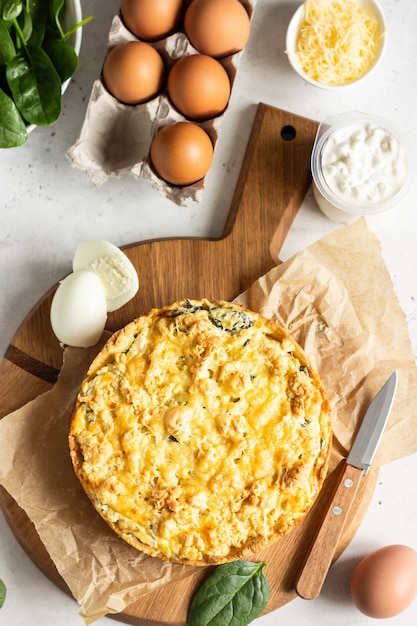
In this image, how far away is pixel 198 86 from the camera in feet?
10.4

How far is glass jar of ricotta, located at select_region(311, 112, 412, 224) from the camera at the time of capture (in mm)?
3336

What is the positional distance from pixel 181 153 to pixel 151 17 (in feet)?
1.87

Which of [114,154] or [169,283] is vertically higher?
[114,154]

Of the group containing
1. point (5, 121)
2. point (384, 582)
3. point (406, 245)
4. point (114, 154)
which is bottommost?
point (384, 582)

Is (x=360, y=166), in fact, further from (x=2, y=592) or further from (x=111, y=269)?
(x=2, y=592)

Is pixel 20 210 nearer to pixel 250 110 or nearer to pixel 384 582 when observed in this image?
pixel 250 110

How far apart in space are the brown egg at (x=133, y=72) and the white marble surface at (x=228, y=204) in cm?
36

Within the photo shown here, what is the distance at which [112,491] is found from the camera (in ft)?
9.77

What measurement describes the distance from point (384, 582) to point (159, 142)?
1.95m

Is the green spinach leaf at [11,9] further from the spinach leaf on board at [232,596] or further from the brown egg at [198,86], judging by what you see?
the spinach leaf on board at [232,596]

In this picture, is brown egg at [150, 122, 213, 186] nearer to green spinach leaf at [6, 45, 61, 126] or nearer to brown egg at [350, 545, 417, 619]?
green spinach leaf at [6, 45, 61, 126]

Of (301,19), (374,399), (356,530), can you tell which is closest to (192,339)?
(374,399)

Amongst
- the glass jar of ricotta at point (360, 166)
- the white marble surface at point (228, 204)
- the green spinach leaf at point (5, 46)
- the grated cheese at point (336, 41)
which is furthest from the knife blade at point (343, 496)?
the green spinach leaf at point (5, 46)

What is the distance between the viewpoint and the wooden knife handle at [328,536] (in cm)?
321
